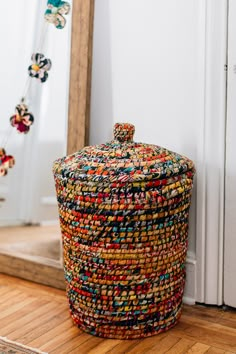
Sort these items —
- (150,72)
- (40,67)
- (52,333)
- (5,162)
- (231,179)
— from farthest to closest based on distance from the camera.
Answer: (5,162) < (40,67) < (150,72) < (231,179) < (52,333)

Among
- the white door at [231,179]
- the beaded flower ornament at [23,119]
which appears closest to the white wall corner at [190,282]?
the white door at [231,179]

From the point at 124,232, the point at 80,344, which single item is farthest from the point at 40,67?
the point at 80,344

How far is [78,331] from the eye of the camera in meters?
1.82

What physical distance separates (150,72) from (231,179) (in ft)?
1.63

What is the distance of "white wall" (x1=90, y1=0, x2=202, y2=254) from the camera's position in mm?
1964

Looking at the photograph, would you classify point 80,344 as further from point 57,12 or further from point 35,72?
point 57,12

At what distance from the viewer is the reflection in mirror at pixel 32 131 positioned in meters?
2.18

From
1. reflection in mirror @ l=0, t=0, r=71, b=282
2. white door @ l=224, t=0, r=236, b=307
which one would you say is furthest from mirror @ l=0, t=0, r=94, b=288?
white door @ l=224, t=0, r=236, b=307

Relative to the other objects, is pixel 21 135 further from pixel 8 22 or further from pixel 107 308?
pixel 107 308

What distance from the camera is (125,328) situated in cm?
175

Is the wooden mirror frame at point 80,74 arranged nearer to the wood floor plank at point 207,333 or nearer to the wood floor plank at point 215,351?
the wood floor plank at point 207,333

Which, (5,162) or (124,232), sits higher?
(5,162)

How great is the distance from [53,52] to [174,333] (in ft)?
3.82

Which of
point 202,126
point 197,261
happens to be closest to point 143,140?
point 202,126
